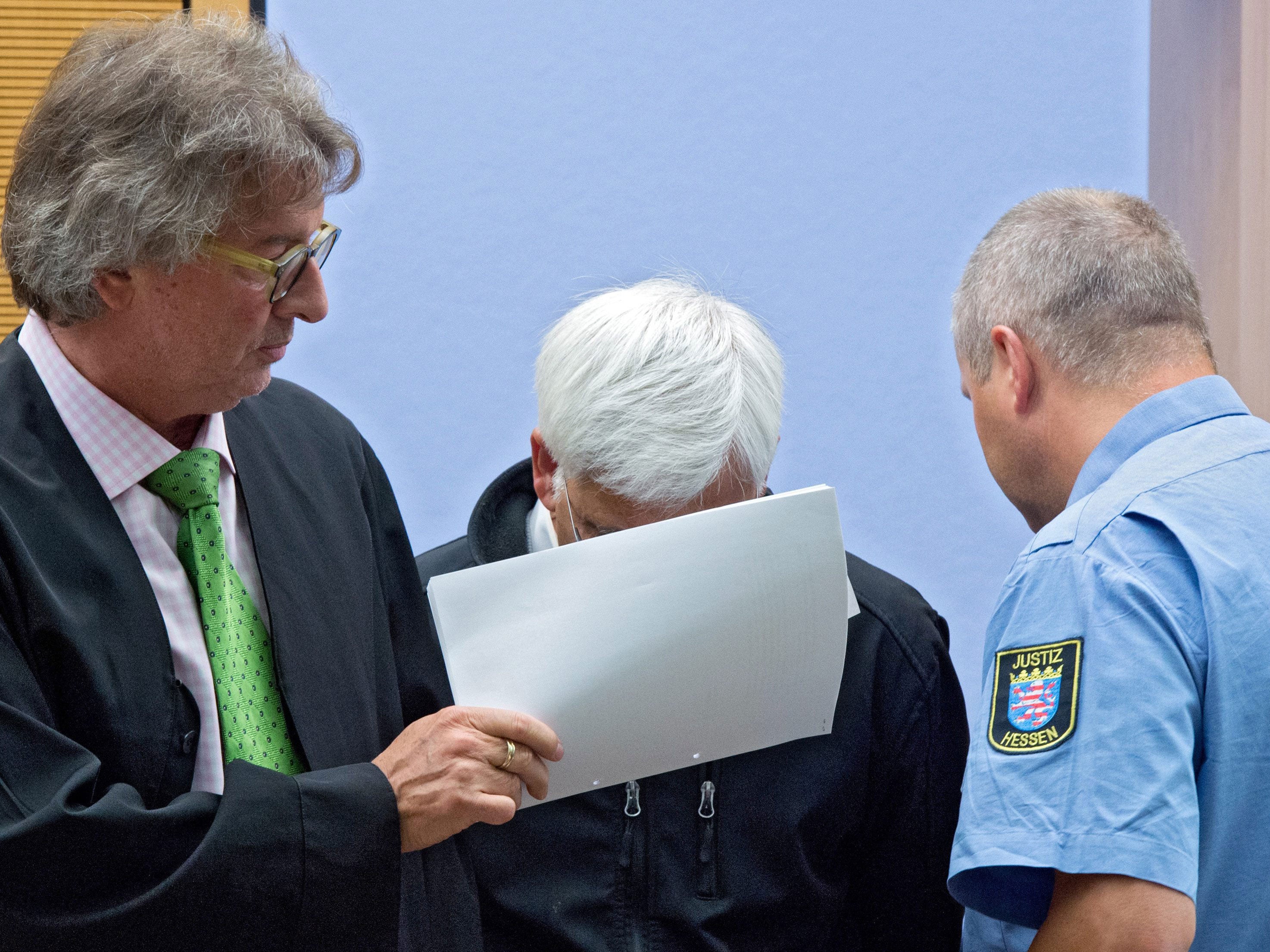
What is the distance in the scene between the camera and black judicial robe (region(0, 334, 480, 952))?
88cm

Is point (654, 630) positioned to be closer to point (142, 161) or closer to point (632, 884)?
point (632, 884)

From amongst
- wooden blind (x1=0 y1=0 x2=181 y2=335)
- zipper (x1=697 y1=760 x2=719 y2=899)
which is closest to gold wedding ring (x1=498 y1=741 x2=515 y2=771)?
zipper (x1=697 y1=760 x2=719 y2=899)

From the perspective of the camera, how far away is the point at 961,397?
230 cm

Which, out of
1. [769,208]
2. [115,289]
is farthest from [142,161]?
[769,208]

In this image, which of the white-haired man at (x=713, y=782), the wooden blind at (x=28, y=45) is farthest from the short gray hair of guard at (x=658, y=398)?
the wooden blind at (x=28, y=45)

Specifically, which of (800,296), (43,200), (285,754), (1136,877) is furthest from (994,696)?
(800,296)

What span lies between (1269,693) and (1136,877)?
0.17 meters

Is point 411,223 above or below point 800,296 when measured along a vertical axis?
above

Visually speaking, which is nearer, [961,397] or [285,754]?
[285,754]

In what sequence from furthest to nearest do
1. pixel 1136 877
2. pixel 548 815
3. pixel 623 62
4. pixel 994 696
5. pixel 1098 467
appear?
pixel 623 62 → pixel 548 815 → pixel 1098 467 → pixel 994 696 → pixel 1136 877

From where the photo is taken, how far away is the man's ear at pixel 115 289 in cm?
103

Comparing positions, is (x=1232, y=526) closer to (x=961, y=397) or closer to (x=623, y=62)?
(x=961, y=397)

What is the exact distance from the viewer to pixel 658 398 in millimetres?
1265

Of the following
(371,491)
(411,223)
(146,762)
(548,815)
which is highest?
(411,223)
